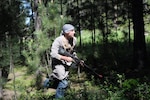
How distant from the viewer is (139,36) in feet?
49.2

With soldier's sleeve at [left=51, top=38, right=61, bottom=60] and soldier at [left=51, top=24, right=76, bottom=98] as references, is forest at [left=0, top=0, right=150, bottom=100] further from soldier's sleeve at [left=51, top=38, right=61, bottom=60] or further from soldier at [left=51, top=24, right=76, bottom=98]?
soldier's sleeve at [left=51, top=38, right=61, bottom=60]

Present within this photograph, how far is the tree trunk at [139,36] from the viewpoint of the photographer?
1476 cm

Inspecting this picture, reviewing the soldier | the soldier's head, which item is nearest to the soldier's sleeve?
the soldier

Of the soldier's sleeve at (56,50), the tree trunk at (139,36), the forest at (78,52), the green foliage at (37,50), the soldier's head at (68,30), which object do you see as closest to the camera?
the soldier's sleeve at (56,50)

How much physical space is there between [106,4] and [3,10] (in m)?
7.61

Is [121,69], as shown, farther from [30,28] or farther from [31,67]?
[30,28]

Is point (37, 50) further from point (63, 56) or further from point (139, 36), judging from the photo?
point (63, 56)

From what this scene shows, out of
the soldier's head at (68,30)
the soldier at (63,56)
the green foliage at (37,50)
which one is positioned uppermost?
the soldier's head at (68,30)

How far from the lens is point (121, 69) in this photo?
1594 centimetres

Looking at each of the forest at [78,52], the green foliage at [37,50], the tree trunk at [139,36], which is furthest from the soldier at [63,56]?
the tree trunk at [139,36]

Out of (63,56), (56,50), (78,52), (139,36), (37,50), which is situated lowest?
(78,52)

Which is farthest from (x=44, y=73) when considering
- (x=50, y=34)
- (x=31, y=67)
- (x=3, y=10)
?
(x=3, y=10)

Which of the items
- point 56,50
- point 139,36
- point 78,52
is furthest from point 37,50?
point 56,50

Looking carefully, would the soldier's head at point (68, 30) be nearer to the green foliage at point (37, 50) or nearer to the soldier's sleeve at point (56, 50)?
the soldier's sleeve at point (56, 50)
